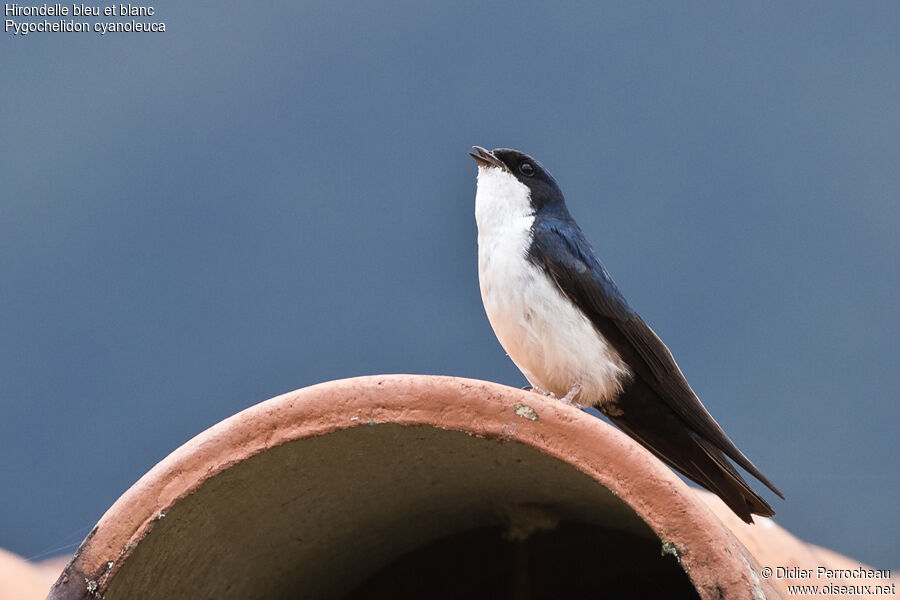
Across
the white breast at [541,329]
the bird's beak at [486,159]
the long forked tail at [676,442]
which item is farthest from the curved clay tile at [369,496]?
the bird's beak at [486,159]

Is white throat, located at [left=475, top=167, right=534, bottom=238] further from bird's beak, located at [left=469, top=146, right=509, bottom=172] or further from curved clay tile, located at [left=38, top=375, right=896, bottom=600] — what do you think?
curved clay tile, located at [left=38, top=375, right=896, bottom=600]

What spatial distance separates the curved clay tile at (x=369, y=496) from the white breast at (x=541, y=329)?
274 millimetres

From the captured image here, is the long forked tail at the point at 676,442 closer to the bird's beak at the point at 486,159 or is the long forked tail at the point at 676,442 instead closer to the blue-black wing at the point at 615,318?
the blue-black wing at the point at 615,318

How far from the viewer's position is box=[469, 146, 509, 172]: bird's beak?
2.21 meters

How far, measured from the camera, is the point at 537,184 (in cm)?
219

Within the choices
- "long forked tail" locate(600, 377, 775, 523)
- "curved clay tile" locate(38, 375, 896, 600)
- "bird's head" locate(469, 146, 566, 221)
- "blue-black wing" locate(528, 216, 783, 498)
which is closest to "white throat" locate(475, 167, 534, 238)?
"bird's head" locate(469, 146, 566, 221)

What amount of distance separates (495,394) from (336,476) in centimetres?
32

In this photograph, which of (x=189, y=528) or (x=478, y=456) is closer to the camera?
(x=189, y=528)

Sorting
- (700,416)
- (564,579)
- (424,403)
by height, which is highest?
(424,403)

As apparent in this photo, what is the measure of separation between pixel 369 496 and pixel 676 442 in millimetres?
688

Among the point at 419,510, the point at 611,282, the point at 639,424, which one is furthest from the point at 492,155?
the point at 419,510

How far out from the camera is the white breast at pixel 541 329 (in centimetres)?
186

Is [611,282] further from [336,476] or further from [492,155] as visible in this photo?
[336,476]

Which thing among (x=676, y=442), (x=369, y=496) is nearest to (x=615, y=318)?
(x=676, y=442)
